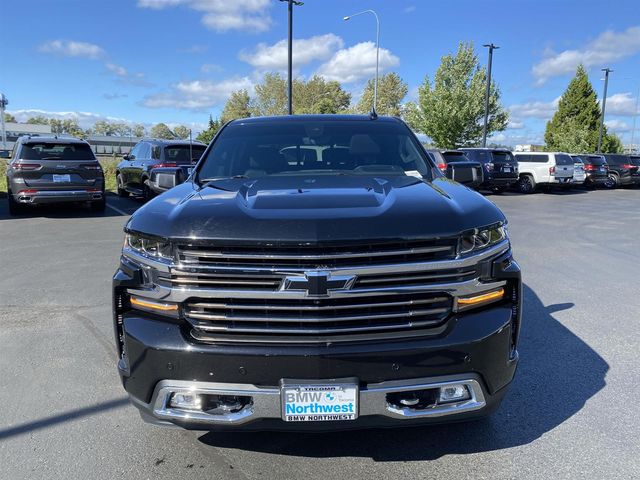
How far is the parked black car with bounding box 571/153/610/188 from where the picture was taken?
26172mm

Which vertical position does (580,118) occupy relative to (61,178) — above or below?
above

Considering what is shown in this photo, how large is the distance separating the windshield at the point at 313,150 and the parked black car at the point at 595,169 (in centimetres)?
2513

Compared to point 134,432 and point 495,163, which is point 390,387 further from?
point 495,163

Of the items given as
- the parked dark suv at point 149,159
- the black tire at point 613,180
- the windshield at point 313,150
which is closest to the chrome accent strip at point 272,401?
the windshield at point 313,150

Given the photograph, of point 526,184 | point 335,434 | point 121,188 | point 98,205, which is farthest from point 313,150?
point 526,184

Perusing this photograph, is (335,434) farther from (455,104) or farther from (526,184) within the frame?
(455,104)

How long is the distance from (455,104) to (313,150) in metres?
35.0

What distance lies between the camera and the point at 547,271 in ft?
23.7

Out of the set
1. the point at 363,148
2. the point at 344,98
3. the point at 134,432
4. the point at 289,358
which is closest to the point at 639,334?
the point at 363,148

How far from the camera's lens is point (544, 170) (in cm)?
2309

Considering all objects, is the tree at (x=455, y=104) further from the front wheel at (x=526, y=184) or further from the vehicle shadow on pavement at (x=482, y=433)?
the vehicle shadow on pavement at (x=482, y=433)

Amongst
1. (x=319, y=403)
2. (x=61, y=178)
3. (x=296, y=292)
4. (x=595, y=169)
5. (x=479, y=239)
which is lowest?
(x=319, y=403)

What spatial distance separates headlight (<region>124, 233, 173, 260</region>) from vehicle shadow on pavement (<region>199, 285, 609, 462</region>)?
1161 mm

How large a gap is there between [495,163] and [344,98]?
5989 centimetres
